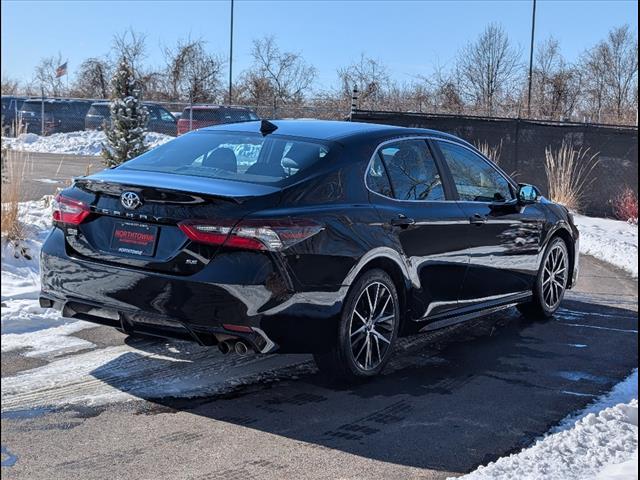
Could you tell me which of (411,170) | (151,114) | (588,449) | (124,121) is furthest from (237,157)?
(151,114)

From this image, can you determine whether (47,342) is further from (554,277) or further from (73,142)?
(73,142)

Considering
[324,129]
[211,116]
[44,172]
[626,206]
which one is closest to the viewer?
[324,129]

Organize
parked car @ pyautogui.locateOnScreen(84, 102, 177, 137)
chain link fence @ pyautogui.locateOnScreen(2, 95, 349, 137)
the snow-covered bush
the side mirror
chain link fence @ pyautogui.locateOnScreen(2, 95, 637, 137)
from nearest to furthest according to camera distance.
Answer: the side mirror
the snow-covered bush
chain link fence @ pyautogui.locateOnScreen(2, 95, 637, 137)
chain link fence @ pyautogui.locateOnScreen(2, 95, 349, 137)
parked car @ pyautogui.locateOnScreen(84, 102, 177, 137)

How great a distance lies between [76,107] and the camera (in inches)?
1247

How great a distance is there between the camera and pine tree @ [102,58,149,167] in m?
11.0

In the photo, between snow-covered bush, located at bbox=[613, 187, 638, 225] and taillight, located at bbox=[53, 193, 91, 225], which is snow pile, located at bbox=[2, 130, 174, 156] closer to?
snow-covered bush, located at bbox=[613, 187, 638, 225]

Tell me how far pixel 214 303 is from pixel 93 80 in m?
35.6

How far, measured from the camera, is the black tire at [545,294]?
23.4 ft

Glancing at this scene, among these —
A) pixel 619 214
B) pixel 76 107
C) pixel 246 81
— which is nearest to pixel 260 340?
pixel 619 214

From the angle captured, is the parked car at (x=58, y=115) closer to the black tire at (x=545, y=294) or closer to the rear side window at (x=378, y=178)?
the black tire at (x=545, y=294)

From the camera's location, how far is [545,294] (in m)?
7.27

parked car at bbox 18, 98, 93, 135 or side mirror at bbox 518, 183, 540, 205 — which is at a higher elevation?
parked car at bbox 18, 98, 93, 135

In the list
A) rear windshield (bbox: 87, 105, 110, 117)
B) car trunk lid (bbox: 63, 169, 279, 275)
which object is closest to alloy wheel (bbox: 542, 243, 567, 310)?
car trunk lid (bbox: 63, 169, 279, 275)

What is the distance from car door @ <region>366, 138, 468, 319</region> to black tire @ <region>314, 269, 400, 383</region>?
244mm
